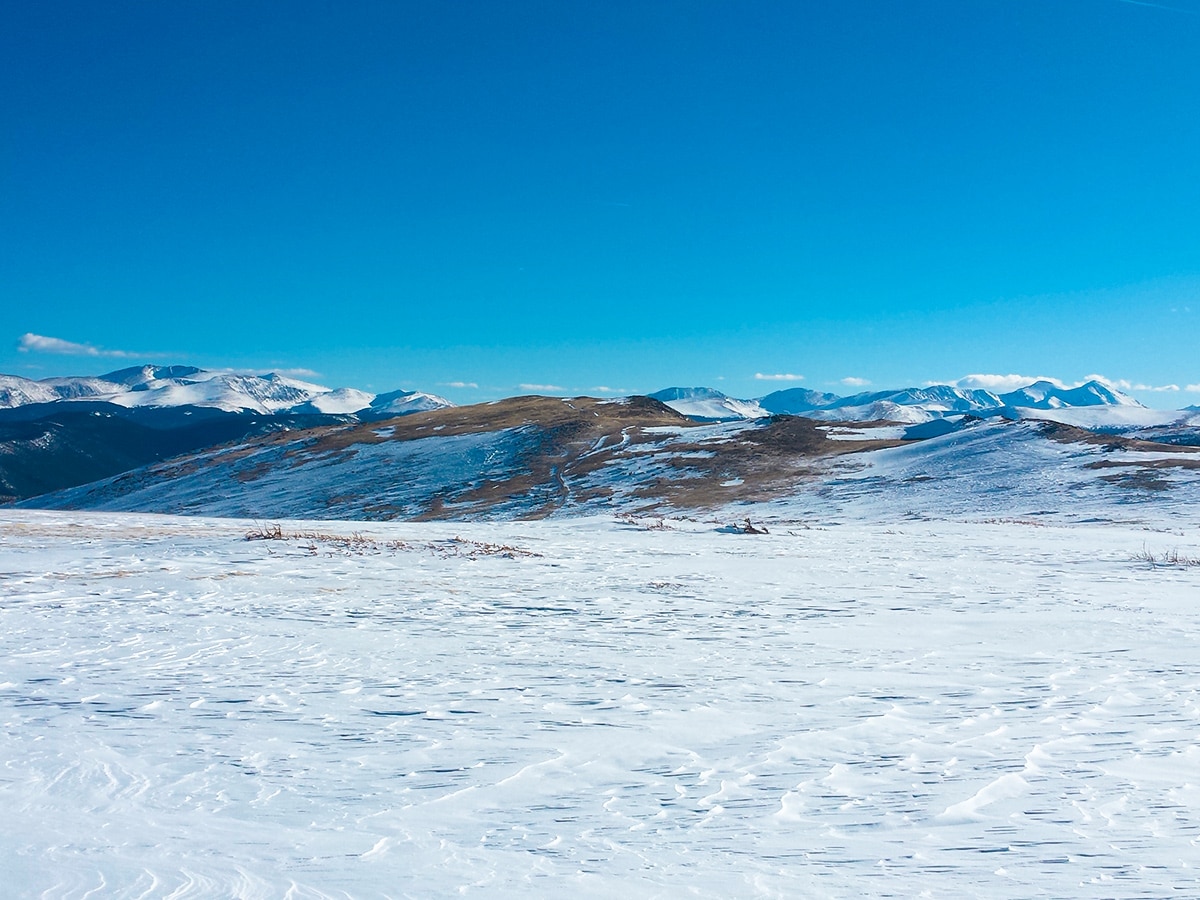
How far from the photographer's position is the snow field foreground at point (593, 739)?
476 centimetres

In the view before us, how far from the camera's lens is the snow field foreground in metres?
4.76

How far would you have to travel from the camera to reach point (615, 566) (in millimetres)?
18172

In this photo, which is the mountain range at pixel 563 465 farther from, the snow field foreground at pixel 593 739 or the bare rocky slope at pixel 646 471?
the snow field foreground at pixel 593 739

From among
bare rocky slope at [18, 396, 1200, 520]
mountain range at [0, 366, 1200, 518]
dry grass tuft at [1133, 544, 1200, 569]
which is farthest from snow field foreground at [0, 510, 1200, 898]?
mountain range at [0, 366, 1200, 518]

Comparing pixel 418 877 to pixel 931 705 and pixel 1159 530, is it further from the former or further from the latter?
pixel 1159 530

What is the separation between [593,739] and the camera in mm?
7043

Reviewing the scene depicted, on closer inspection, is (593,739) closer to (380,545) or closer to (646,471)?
(380,545)

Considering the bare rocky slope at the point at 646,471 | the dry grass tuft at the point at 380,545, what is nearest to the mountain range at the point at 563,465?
the bare rocky slope at the point at 646,471

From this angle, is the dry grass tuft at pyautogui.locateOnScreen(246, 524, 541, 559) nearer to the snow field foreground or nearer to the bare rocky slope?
the snow field foreground

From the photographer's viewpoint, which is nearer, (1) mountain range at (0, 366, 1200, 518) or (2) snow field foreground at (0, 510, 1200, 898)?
(2) snow field foreground at (0, 510, 1200, 898)

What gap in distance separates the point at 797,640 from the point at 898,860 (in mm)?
6191

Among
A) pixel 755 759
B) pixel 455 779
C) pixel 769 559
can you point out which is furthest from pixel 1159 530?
pixel 455 779

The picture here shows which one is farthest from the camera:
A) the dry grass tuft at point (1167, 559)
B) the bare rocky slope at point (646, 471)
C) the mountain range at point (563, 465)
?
the mountain range at point (563, 465)

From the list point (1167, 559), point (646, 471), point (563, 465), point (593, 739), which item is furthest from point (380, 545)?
point (563, 465)
